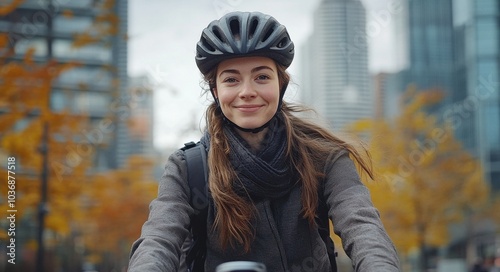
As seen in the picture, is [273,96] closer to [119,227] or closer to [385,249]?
[385,249]

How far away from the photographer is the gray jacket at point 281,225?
8.70 feet

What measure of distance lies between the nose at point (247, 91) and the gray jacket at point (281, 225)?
36 centimetres

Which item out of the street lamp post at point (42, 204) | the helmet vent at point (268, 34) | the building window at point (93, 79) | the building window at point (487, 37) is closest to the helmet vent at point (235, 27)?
the helmet vent at point (268, 34)

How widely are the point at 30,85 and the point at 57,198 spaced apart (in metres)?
5.25

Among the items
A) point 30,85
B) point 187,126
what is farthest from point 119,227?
point 30,85

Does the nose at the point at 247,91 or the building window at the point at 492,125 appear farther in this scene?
the building window at the point at 492,125

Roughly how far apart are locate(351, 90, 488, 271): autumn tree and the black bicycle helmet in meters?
20.9

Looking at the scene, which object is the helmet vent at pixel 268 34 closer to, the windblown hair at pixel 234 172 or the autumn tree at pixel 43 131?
the windblown hair at pixel 234 172

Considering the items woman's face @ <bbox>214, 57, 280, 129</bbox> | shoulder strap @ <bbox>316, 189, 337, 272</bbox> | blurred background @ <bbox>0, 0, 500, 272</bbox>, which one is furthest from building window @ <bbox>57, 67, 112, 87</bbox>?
shoulder strap @ <bbox>316, 189, 337, 272</bbox>

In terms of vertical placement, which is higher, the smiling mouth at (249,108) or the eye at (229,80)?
the eye at (229,80)

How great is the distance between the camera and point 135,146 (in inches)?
1201

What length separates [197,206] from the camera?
291 centimetres

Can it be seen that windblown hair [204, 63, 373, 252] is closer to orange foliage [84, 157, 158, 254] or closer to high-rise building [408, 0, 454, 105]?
orange foliage [84, 157, 158, 254]

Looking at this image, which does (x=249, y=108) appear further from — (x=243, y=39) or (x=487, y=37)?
(x=487, y=37)
